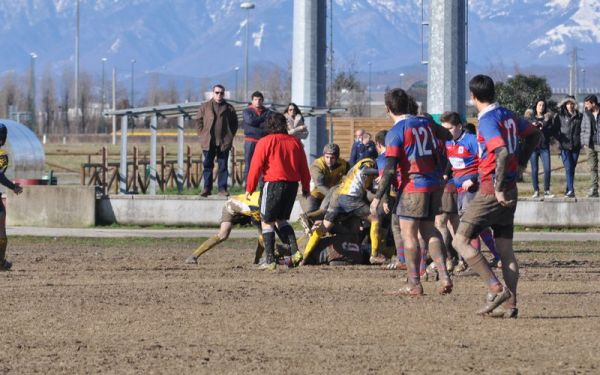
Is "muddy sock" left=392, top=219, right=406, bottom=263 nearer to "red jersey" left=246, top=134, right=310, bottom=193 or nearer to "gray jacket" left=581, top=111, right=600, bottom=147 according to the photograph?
"red jersey" left=246, top=134, right=310, bottom=193

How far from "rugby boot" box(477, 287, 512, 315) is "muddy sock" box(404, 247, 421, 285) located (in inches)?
51.3

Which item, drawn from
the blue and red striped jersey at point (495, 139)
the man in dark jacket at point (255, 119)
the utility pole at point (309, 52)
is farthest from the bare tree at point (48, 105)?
the blue and red striped jersey at point (495, 139)

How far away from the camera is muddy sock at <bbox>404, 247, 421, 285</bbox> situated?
530 inches

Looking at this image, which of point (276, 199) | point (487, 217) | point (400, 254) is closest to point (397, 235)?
point (400, 254)

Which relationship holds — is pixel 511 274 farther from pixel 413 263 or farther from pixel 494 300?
pixel 413 263

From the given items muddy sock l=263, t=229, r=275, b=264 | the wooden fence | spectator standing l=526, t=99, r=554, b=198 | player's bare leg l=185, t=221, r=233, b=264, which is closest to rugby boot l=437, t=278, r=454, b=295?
muddy sock l=263, t=229, r=275, b=264

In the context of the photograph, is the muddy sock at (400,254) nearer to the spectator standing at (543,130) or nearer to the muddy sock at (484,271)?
the muddy sock at (484,271)

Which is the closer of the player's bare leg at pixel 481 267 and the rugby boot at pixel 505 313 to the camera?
the player's bare leg at pixel 481 267

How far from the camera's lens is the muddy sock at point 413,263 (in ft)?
44.2

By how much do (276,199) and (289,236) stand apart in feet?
2.11

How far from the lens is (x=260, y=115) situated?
2161 centimetres

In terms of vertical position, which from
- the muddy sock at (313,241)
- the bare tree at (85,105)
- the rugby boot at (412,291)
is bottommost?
the rugby boot at (412,291)

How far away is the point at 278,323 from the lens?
12.1 meters

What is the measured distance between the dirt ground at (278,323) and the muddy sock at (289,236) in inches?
14.0
